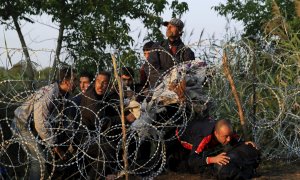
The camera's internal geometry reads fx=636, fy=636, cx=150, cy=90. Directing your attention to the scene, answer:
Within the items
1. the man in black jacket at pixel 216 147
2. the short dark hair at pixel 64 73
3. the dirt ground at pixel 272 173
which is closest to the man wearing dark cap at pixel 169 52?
the man in black jacket at pixel 216 147

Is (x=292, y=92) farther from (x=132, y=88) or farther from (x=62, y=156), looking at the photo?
(x=62, y=156)

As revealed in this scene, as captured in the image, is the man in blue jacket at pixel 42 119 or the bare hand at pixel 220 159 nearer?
the man in blue jacket at pixel 42 119

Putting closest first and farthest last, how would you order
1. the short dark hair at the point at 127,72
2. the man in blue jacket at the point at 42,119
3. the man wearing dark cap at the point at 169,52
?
1. the man in blue jacket at the point at 42,119
2. the short dark hair at the point at 127,72
3. the man wearing dark cap at the point at 169,52

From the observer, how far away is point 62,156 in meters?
6.43

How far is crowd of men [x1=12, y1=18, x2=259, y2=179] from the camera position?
6246 mm

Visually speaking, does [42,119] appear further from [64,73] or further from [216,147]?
[216,147]

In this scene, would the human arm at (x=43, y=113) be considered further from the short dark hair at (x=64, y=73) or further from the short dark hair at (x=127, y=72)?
the short dark hair at (x=127, y=72)

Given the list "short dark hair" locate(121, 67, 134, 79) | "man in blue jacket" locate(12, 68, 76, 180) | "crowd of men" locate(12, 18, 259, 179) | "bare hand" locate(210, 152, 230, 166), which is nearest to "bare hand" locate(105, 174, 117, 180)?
"crowd of men" locate(12, 18, 259, 179)

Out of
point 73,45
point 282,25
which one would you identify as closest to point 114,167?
point 282,25

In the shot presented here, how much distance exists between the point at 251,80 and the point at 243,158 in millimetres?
1737

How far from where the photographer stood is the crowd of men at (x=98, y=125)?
6.25m

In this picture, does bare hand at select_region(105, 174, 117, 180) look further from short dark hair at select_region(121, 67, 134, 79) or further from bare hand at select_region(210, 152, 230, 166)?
short dark hair at select_region(121, 67, 134, 79)

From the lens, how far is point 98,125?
6.55m

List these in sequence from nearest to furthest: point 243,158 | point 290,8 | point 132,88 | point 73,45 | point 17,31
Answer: point 243,158
point 132,88
point 73,45
point 17,31
point 290,8
